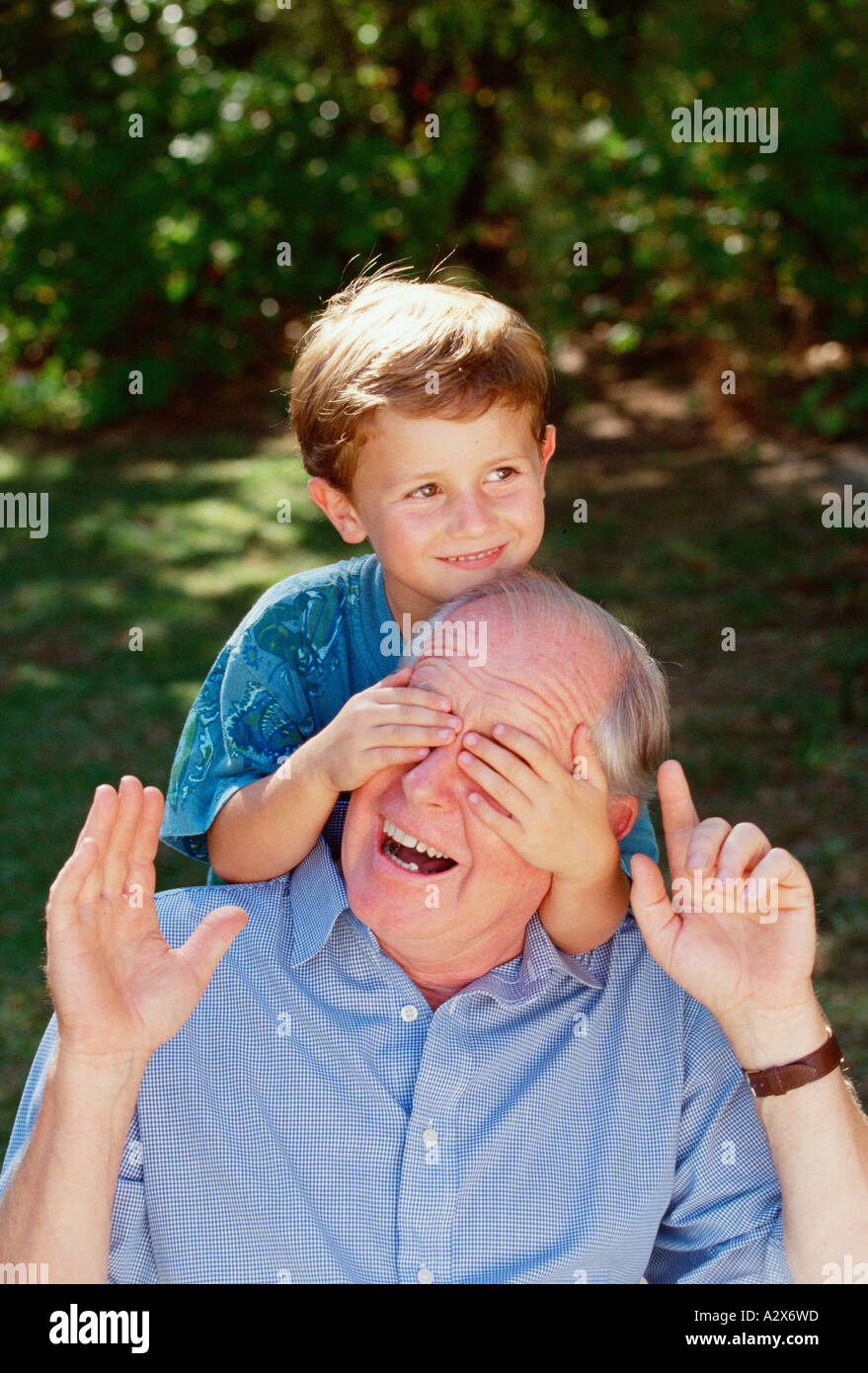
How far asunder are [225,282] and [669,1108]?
8578 mm

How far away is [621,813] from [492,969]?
0.35 m

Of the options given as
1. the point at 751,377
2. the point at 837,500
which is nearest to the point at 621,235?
the point at 751,377

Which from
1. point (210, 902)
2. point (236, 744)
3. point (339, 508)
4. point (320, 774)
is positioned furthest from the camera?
point (339, 508)

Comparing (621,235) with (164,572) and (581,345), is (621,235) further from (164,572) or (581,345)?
(164,572)

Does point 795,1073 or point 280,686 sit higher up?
point 280,686

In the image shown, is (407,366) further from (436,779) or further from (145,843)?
(145,843)

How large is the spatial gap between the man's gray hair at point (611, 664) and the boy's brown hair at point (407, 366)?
1.09ft

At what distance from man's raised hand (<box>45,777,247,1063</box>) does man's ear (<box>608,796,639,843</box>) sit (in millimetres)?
661

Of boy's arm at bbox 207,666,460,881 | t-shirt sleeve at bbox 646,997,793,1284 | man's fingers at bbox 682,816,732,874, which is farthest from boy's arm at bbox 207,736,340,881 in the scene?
t-shirt sleeve at bbox 646,997,793,1284

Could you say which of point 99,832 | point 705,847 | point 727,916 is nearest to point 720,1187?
point 727,916

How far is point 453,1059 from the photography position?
234cm

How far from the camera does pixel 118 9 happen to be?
1000 centimetres

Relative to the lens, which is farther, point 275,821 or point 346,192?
point 346,192

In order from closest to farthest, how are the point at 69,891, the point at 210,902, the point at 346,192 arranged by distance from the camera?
the point at 69,891 → the point at 210,902 → the point at 346,192
